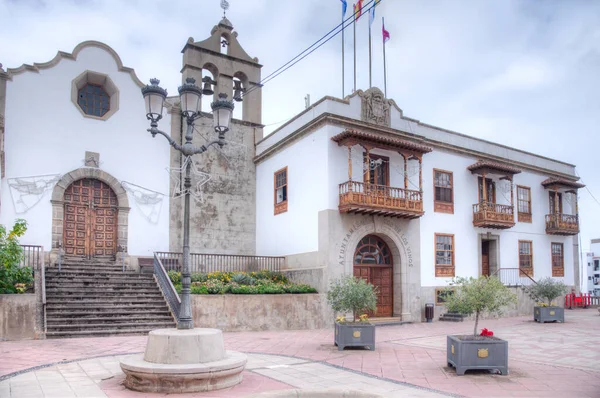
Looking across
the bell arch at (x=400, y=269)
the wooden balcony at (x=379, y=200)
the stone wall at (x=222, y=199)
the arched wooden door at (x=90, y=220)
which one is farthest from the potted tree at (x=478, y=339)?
the arched wooden door at (x=90, y=220)

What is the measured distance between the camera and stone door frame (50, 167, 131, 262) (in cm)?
1761

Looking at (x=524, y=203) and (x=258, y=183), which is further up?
(x=258, y=183)

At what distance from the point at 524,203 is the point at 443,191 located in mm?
5573

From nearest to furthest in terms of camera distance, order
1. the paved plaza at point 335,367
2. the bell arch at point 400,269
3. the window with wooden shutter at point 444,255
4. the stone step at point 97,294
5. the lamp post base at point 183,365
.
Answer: the lamp post base at point 183,365
the paved plaza at point 335,367
the stone step at point 97,294
the bell arch at point 400,269
the window with wooden shutter at point 444,255

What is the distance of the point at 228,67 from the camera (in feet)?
72.2

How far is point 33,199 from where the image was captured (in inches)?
685

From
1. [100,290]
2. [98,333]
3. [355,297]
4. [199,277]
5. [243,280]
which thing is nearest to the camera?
[355,297]

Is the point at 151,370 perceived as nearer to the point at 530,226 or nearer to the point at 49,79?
the point at 49,79

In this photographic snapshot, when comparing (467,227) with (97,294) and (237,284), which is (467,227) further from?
(97,294)

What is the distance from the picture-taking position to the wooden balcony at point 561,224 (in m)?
24.6

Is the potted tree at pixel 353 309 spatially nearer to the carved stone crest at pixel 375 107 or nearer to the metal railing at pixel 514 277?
the carved stone crest at pixel 375 107

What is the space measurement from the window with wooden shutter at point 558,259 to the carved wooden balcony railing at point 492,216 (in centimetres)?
456

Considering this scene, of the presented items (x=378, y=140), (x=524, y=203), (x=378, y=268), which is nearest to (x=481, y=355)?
(x=378, y=140)

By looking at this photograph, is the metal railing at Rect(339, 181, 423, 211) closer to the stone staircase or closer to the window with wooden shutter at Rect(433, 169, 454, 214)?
the window with wooden shutter at Rect(433, 169, 454, 214)
